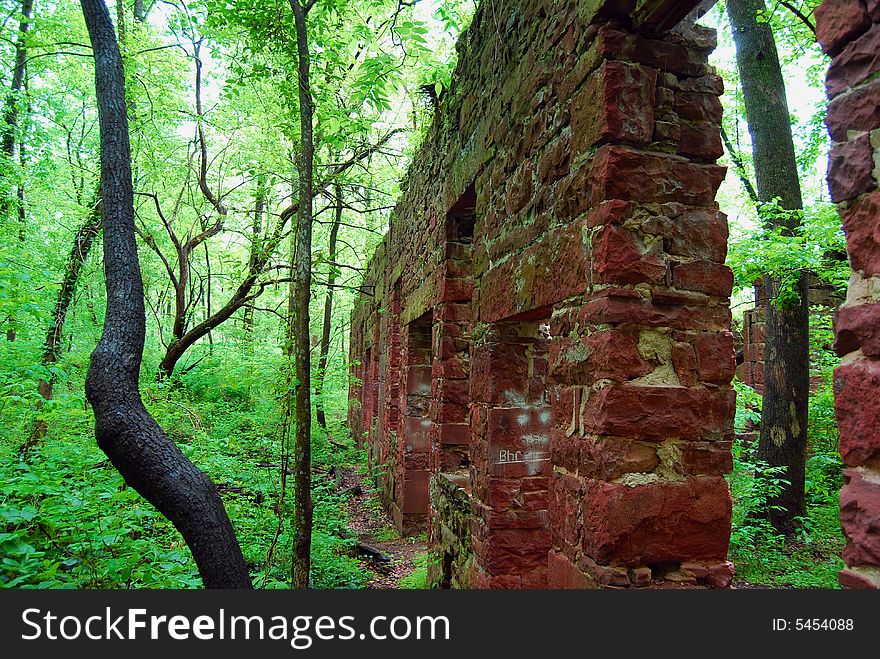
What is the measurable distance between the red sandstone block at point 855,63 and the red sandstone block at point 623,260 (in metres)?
0.98

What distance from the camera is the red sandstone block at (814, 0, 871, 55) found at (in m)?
1.31

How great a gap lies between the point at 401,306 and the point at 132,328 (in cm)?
555

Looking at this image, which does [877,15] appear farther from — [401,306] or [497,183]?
[401,306]

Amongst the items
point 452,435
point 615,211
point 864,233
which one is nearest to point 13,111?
point 452,435

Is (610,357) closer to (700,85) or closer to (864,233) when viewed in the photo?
(864,233)

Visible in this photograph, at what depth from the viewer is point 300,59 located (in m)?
5.52

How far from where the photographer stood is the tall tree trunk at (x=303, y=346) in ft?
16.2

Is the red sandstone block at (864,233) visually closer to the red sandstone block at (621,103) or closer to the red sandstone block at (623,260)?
the red sandstone block at (623,260)

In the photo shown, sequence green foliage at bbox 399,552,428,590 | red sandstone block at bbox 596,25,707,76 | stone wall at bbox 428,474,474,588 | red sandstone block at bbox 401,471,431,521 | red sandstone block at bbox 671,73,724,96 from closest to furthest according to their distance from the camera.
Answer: red sandstone block at bbox 596,25,707,76
red sandstone block at bbox 671,73,724,96
stone wall at bbox 428,474,474,588
green foliage at bbox 399,552,428,590
red sandstone block at bbox 401,471,431,521

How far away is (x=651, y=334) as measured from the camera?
2385 mm

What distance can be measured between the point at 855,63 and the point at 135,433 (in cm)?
385

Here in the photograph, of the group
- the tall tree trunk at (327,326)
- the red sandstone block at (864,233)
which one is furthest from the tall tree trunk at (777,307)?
the red sandstone block at (864,233)

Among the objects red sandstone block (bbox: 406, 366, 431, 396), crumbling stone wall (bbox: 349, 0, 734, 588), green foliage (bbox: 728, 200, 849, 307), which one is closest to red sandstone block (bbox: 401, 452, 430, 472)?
red sandstone block (bbox: 406, 366, 431, 396)

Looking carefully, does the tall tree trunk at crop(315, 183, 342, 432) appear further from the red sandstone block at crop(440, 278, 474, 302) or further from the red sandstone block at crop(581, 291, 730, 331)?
the red sandstone block at crop(581, 291, 730, 331)
